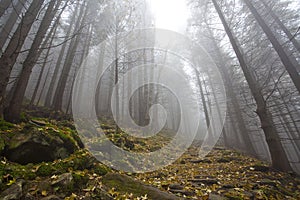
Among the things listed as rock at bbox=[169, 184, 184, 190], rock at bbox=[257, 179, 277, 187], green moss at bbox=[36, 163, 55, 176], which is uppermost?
green moss at bbox=[36, 163, 55, 176]

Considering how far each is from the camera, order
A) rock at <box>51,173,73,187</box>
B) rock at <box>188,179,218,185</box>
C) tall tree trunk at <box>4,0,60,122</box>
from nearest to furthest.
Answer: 1. rock at <box>51,173,73,187</box>
2. rock at <box>188,179,218,185</box>
3. tall tree trunk at <box>4,0,60,122</box>

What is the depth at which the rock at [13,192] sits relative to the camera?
1834 millimetres

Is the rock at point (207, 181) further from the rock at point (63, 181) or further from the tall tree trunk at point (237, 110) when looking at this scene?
the tall tree trunk at point (237, 110)

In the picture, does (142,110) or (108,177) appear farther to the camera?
(142,110)

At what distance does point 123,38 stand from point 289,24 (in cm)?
1420

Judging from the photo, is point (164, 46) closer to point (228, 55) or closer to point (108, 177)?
point (228, 55)

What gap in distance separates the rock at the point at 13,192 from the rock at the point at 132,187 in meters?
1.31

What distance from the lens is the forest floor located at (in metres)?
2.23

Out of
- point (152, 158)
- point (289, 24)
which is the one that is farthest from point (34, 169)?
point (289, 24)

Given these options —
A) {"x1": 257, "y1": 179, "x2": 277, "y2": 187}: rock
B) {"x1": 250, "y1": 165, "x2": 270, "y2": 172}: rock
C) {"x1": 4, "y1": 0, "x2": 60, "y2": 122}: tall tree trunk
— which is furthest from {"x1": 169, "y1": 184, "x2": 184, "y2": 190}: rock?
{"x1": 4, "y1": 0, "x2": 60, "y2": 122}: tall tree trunk

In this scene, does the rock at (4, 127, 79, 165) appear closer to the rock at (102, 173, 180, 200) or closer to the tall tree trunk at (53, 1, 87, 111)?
the rock at (102, 173, 180, 200)

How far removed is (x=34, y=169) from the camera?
2.71 meters

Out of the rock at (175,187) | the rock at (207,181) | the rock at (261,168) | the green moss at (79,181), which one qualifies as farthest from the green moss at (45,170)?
the rock at (261,168)

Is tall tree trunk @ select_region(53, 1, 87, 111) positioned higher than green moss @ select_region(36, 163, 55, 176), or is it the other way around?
tall tree trunk @ select_region(53, 1, 87, 111)
